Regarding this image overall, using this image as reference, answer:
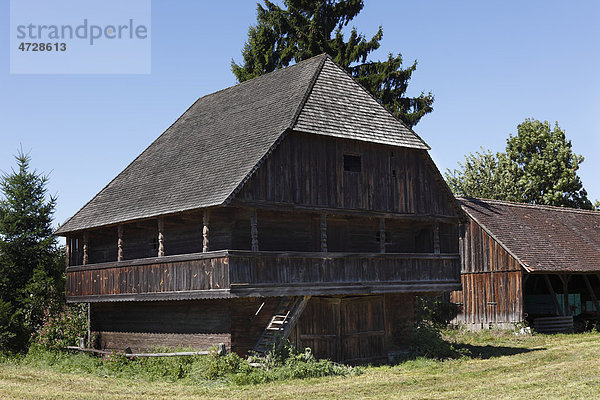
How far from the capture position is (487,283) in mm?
38094

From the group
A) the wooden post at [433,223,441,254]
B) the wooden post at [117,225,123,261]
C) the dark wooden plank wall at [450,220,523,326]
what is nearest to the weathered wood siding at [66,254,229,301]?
the wooden post at [117,225,123,261]

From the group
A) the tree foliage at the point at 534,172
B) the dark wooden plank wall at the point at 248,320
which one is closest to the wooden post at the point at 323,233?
the dark wooden plank wall at the point at 248,320

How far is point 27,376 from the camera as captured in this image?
25.1m

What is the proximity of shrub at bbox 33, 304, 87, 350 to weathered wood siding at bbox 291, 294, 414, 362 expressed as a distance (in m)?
10.8

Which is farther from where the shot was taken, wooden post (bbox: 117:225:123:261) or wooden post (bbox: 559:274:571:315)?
wooden post (bbox: 559:274:571:315)

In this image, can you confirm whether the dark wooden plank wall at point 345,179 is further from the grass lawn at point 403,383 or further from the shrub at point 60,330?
the shrub at point 60,330

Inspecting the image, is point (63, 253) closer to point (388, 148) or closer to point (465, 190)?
point (388, 148)

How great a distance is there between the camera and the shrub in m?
31.4


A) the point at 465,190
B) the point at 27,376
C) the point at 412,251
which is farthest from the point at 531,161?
the point at 27,376

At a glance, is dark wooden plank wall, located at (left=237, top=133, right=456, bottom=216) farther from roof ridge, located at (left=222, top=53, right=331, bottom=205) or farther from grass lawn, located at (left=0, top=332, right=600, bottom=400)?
grass lawn, located at (left=0, top=332, right=600, bottom=400)

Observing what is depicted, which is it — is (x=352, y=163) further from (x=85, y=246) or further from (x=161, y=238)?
(x=85, y=246)

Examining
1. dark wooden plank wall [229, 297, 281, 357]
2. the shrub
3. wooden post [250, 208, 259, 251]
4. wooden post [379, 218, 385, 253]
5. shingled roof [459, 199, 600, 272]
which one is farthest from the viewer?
shingled roof [459, 199, 600, 272]

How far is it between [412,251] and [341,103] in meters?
6.96

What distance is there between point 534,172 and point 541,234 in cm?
2411
